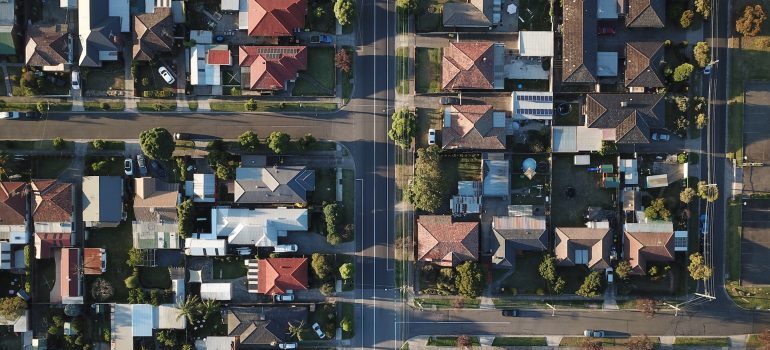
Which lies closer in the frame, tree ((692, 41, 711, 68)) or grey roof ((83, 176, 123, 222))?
tree ((692, 41, 711, 68))

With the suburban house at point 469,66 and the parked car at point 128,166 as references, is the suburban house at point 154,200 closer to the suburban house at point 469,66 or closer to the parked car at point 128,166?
the parked car at point 128,166

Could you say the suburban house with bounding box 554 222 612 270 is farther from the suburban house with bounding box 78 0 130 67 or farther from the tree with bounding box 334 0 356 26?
the suburban house with bounding box 78 0 130 67

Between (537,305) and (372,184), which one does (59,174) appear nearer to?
(372,184)

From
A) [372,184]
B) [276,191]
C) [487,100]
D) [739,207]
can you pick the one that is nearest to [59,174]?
[276,191]

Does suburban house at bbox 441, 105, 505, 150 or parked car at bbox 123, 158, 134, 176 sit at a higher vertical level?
suburban house at bbox 441, 105, 505, 150

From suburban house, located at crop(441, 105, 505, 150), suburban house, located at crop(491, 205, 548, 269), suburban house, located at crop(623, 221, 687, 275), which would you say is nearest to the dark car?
suburban house, located at crop(491, 205, 548, 269)

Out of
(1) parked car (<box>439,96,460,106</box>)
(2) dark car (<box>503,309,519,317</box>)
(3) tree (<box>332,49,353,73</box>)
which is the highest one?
(3) tree (<box>332,49,353,73</box>)

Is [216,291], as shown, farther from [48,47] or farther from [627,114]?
[627,114]

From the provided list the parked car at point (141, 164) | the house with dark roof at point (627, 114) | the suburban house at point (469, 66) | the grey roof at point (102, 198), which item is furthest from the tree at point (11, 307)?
the house with dark roof at point (627, 114)
